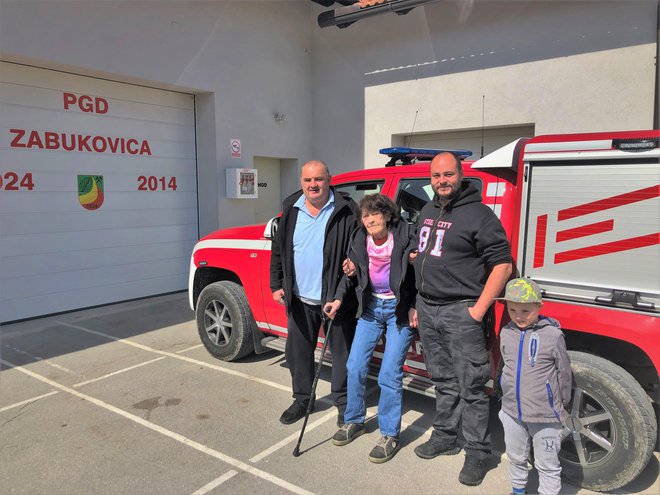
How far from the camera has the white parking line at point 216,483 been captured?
2.91m

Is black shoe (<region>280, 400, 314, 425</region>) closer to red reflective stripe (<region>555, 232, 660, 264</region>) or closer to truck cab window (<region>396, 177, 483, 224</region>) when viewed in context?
truck cab window (<region>396, 177, 483, 224</region>)

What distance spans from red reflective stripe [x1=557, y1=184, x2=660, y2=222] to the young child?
0.58m

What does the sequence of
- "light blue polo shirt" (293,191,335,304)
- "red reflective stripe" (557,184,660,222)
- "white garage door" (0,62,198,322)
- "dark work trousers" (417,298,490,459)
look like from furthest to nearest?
"white garage door" (0,62,198,322)
"light blue polo shirt" (293,191,335,304)
"dark work trousers" (417,298,490,459)
"red reflective stripe" (557,184,660,222)

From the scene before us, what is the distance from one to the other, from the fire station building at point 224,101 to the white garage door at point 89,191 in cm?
2

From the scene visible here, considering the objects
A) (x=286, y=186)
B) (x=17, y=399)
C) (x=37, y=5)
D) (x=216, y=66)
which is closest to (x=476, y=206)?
(x=17, y=399)

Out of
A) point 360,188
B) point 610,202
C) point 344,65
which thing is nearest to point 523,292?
point 610,202

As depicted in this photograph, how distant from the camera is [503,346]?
105 inches

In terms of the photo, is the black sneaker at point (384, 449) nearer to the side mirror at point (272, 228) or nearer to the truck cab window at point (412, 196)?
the truck cab window at point (412, 196)

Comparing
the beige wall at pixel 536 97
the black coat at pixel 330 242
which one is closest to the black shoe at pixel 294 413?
the black coat at pixel 330 242

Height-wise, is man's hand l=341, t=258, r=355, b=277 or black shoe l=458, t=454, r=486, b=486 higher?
man's hand l=341, t=258, r=355, b=277

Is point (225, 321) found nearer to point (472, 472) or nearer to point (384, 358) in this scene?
point (384, 358)

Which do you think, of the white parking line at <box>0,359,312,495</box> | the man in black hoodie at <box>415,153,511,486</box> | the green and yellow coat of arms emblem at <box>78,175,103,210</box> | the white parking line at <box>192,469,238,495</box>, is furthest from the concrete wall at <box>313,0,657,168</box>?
the white parking line at <box>192,469,238,495</box>

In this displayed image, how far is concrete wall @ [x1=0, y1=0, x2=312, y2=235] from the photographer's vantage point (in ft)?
21.4

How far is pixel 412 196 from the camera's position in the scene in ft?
12.4
